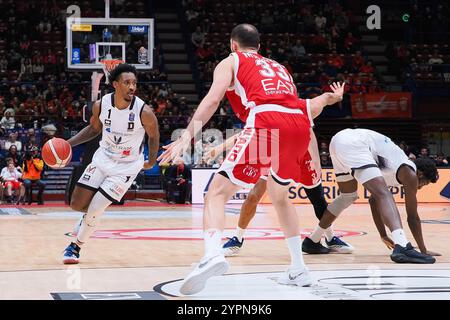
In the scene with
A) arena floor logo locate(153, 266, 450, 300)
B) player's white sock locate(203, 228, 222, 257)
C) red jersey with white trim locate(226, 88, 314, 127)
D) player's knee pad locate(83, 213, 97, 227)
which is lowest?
arena floor logo locate(153, 266, 450, 300)

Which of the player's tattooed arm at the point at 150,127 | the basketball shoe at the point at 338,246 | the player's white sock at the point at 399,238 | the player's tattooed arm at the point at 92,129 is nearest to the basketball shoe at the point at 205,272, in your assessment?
the player's tattooed arm at the point at 150,127

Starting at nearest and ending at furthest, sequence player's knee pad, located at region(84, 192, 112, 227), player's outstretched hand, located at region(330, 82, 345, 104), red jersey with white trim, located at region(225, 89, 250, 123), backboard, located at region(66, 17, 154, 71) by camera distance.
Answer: red jersey with white trim, located at region(225, 89, 250, 123) < player's outstretched hand, located at region(330, 82, 345, 104) < player's knee pad, located at region(84, 192, 112, 227) < backboard, located at region(66, 17, 154, 71)

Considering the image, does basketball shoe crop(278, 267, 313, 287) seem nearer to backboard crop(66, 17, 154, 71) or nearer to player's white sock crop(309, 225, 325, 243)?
player's white sock crop(309, 225, 325, 243)

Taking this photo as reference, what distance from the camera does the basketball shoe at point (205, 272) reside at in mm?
5020

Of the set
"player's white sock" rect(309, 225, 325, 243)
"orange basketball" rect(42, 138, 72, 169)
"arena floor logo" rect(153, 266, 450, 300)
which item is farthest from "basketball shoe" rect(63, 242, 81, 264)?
"player's white sock" rect(309, 225, 325, 243)

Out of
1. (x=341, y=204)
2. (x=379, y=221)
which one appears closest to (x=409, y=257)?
(x=379, y=221)

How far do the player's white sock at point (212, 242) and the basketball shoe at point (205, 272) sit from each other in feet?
0.20

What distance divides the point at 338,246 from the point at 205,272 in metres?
Result: 3.50

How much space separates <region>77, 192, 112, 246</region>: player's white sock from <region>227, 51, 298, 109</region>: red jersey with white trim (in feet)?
7.07

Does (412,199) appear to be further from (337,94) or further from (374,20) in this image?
(374,20)

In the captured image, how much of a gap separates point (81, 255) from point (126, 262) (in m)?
0.80

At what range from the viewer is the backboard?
1722 cm
